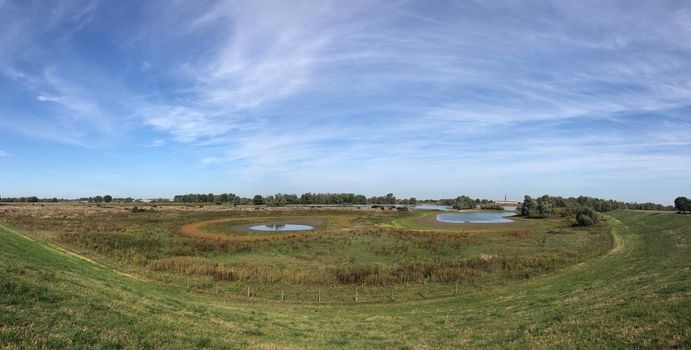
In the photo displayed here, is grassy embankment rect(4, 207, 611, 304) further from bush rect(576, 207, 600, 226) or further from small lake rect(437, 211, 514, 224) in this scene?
small lake rect(437, 211, 514, 224)

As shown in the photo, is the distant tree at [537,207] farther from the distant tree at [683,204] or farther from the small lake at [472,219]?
the distant tree at [683,204]

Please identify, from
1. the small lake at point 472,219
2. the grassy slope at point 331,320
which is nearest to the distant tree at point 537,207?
the small lake at point 472,219

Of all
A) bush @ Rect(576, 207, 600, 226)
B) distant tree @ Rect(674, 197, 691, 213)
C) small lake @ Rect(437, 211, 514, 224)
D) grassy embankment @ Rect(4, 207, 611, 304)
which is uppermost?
distant tree @ Rect(674, 197, 691, 213)

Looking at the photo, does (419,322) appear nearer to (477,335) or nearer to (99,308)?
(477,335)

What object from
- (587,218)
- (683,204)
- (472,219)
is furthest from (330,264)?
(683,204)

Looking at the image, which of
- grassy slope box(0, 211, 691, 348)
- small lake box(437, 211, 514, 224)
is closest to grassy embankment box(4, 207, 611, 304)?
grassy slope box(0, 211, 691, 348)

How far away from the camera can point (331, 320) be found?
67.4ft

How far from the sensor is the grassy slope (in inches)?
→ 378

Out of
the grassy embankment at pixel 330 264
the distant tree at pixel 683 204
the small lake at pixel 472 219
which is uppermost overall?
the distant tree at pixel 683 204

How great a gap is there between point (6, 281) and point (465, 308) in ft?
73.9

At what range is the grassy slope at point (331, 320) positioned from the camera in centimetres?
960

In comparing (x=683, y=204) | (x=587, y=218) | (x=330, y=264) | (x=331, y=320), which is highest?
(x=683, y=204)

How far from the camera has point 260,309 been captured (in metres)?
23.2

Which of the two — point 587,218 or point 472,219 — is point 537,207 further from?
point 587,218
